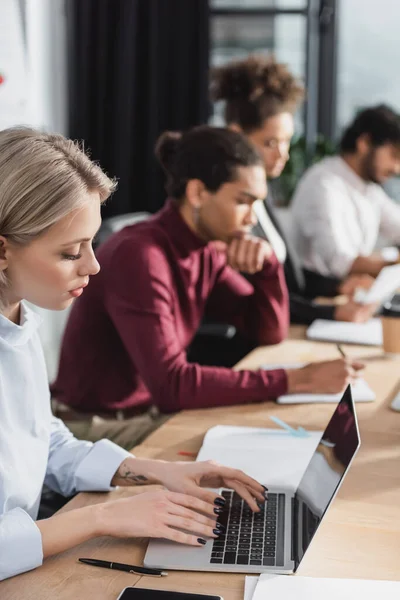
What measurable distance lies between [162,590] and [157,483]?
301 millimetres

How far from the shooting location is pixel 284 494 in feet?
3.95

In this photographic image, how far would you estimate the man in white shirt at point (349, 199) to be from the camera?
3064 millimetres

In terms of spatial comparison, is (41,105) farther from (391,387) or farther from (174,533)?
(174,533)

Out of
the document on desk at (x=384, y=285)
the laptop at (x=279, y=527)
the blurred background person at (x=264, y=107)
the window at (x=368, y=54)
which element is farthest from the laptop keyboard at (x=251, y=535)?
the window at (x=368, y=54)

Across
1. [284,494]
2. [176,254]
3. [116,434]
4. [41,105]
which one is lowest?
[116,434]

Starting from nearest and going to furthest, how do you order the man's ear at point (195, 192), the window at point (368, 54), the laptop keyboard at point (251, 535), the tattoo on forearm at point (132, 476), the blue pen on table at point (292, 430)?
the laptop keyboard at point (251, 535) < the tattoo on forearm at point (132, 476) < the blue pen on table at point (292, 430) < the man's ear at point (195, 192) < the window at point (368, 54)

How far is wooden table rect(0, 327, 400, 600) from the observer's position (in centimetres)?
95

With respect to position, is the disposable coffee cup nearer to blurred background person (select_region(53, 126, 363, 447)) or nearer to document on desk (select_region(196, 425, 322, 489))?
blurred background person (select_region(53, 126, 363, 447))

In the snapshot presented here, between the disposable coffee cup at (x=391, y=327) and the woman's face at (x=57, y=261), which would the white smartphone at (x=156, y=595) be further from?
the disposable coffee cup at (x=391, y=327)

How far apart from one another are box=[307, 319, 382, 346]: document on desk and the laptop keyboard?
3.28ft

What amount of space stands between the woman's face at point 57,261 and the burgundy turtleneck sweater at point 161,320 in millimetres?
552

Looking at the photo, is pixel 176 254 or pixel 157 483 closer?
pixel 157 483

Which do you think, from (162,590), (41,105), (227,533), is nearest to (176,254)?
(227,533)

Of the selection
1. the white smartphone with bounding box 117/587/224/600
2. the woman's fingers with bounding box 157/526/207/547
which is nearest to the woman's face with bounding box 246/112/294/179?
the woman's fingers with bounding box 157/526/207/547
